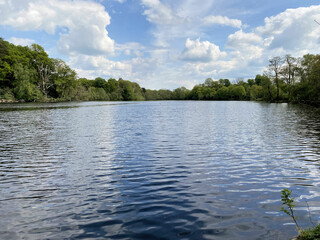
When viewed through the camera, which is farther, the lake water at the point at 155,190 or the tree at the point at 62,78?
the tree at the point at 62,78

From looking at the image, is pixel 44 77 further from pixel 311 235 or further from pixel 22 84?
pixel 311 235

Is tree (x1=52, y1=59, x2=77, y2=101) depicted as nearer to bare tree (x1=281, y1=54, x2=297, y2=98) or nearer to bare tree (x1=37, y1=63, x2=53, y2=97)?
bare tree (x1=37, y1=63, x2=53, y2=97)

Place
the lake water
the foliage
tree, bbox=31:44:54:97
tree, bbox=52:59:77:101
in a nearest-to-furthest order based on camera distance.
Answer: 1. the foliage
2. the lake water
3. tree, bbox=31:44:54:97
4. tree, bbox=52:59:77:101

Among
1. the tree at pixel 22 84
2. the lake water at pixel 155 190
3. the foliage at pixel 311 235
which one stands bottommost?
the lake water at pixel 155 190

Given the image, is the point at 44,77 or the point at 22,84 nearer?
the point at 22,84

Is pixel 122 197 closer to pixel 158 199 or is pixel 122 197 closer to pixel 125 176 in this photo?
pixel 158 199

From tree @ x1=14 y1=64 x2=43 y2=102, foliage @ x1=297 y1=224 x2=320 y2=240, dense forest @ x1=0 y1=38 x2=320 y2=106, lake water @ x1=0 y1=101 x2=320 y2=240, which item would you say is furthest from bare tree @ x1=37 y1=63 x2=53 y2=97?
foliage @ x1=297 y1=224 x2=320 y2=240

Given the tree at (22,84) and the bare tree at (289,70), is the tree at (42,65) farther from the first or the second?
the bare tree at (289,70)

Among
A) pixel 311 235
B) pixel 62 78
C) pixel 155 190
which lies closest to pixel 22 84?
pixel 62 78

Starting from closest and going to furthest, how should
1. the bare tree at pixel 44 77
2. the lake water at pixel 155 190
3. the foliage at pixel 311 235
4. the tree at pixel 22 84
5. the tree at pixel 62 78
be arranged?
the foliage at pixel 311 235 < the lake water at pixel 155 190 < the tree at pixel 22 84 < the bare tree at pixel 44 77 < the tree at pixel 62 78

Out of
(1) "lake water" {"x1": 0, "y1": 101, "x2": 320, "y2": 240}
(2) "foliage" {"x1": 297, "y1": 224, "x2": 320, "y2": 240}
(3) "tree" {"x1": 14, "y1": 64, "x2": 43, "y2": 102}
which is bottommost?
(1) "lake water" {"x1": 0, "y1": 101, "x2": 320, "y2": 240}

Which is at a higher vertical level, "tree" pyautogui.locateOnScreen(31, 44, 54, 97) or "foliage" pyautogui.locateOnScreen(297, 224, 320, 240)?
"tree" pyautogui.locateOnScreen(31, 44, 54, 97)

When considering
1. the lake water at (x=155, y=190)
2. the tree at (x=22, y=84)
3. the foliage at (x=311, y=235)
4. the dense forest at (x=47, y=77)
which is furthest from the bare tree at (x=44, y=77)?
the foliage at (x=311, y=235)

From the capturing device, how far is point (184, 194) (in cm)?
883
